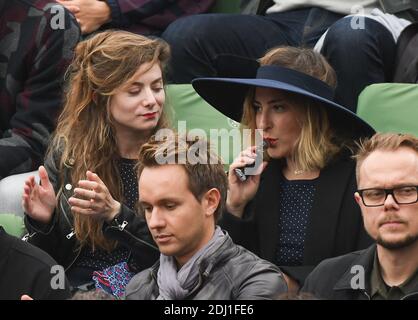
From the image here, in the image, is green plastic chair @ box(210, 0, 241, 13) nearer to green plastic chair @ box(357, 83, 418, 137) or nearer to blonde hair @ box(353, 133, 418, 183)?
green plastic chair @ box(357, 83, 418, 137)

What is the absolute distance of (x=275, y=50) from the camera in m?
4.65

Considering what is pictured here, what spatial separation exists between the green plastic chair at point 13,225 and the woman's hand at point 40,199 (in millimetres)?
136

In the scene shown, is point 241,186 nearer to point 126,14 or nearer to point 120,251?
point 120,251

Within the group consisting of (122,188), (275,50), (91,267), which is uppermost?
(275,50)

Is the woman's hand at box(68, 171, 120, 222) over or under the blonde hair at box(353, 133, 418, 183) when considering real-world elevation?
under

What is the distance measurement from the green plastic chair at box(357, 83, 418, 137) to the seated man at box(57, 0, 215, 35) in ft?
3.96

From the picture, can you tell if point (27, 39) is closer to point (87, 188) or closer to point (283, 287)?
point (87, 188)

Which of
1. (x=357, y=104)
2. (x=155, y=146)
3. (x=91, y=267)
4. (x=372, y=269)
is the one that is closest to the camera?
(x=372, y=269)

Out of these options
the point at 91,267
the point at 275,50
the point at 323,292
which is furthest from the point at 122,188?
the point at 323,292

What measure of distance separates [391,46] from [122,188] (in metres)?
1.23

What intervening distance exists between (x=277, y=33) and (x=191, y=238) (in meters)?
1.56

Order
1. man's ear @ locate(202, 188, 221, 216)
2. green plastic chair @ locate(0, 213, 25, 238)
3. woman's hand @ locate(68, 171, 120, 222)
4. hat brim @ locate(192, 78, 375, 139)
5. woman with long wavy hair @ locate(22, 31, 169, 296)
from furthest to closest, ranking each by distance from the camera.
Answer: green plastic chair @ locate(0, 213, 25, 238), woman with long wavy hair @ locate(22, 31, 169, 296), hat brim @ locate(192, 78, 375, 139), woman's hand @ locate(68, 171, 120, 222), man's ear @ locate(202, 188, 221, 216)

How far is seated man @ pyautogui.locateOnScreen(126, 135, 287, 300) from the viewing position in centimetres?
380

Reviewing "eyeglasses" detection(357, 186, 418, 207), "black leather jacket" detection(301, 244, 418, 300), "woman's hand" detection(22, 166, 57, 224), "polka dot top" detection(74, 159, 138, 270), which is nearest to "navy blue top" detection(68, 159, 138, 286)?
"polka dot top" detection(74, 159, 138, 270)
